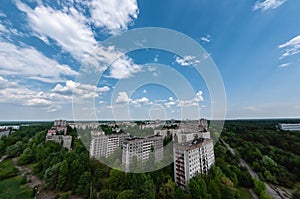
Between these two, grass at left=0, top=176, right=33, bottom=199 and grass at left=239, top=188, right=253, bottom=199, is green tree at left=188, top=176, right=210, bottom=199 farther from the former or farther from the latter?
grass at left=0, top=176, right=33, bottom=199

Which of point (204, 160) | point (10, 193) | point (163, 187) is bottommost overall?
point (10, 193)

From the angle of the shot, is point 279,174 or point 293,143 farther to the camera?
point 293,143

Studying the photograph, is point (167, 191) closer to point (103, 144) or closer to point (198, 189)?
point (198, 189)

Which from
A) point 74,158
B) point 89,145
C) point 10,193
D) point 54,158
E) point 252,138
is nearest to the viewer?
point 10,193

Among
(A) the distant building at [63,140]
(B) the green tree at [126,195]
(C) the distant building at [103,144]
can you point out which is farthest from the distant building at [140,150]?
(A) the distant building at [63,140]

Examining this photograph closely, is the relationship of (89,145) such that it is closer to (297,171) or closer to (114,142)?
(114,142)

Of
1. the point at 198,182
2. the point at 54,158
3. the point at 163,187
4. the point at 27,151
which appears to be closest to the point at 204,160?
the point at 198,182

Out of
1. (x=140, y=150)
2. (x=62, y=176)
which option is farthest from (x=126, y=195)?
(x=62, y=176)
